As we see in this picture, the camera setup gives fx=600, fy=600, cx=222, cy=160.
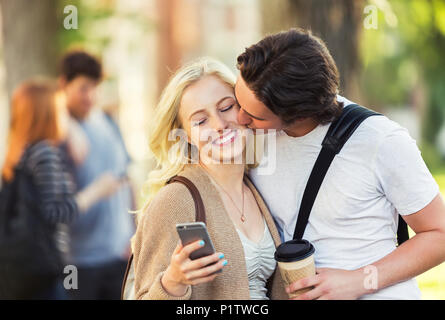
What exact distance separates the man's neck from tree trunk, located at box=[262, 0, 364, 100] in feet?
6.53

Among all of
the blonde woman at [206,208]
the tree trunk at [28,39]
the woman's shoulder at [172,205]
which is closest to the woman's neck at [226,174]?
the blonde woman at [206,208]

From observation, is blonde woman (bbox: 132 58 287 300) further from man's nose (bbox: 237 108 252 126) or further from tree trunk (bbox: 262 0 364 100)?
tree trunk (bbox: 262 0 364 100)

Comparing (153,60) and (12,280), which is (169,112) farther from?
(153,60)

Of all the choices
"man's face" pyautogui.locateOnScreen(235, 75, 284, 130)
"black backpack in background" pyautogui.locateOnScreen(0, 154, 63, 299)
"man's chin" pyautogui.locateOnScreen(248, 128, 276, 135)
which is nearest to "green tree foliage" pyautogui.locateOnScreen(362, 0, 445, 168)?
"black backpack in background" pyautogui.locateOnScreen(0, 154, 63, 299)

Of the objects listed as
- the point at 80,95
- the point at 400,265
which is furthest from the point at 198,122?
the point at 80,95

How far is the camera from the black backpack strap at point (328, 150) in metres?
2.38

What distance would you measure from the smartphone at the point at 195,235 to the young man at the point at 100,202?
2.80 m

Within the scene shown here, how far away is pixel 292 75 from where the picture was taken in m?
2.29

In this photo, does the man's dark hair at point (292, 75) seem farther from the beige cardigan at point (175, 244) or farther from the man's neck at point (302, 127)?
the beige cardigan at point (175, 244)

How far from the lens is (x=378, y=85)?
20.0m

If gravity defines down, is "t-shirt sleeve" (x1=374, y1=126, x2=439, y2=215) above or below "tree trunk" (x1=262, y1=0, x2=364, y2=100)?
below

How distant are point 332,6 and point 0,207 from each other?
9.04 ft

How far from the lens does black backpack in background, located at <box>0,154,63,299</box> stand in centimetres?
380

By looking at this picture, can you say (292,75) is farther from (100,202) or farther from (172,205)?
(100,202)
